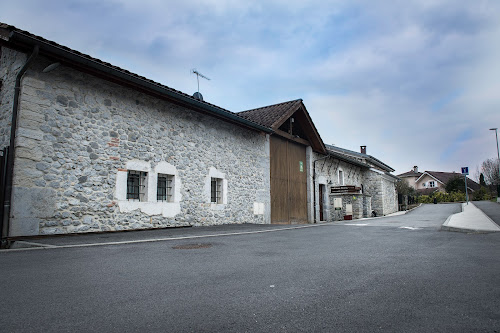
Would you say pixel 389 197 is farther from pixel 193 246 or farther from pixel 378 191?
pixel 193 246

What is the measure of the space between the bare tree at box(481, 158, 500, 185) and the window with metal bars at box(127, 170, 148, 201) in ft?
189

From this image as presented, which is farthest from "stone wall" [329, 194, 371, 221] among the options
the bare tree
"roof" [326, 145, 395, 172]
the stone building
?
the bare tree

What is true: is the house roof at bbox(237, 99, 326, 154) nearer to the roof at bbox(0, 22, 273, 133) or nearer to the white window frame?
the white window frame

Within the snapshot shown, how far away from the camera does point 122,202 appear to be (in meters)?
8.77

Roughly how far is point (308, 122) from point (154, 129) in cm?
990

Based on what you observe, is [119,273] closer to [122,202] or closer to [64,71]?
[122,202]

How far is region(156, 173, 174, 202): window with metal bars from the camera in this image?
33.3 feet

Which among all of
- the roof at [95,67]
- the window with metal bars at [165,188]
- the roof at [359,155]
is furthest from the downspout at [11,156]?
the roof at [359,155]

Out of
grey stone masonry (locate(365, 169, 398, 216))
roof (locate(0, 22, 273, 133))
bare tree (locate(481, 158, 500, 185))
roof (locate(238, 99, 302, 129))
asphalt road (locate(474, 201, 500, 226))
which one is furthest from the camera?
bare tree (locate(481, 158, 500, 185))

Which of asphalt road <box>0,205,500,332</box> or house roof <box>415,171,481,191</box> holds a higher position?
house roof <box>415,171,481,191</box>

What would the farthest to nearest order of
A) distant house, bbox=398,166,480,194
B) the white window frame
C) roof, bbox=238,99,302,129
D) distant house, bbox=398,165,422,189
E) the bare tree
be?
1. distant house, bbox=398,165,422,189
2. distant house, bbox=398,166,480,194
3. the bare tree
4. roof, bbox=238,99,302,129
5. the white window frame

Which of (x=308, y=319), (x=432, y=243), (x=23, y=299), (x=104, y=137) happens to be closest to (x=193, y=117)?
(x=104, y=137)

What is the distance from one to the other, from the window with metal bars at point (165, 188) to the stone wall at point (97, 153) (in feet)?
0.89

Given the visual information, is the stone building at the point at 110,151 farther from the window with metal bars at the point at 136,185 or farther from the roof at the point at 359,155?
the roof at the point at 359,155
